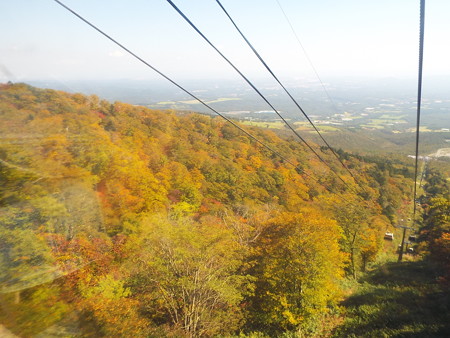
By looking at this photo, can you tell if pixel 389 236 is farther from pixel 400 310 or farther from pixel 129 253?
pixel 129 253

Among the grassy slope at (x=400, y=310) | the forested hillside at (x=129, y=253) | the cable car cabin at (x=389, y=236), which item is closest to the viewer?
the forested hillside at (x=129, y=253)

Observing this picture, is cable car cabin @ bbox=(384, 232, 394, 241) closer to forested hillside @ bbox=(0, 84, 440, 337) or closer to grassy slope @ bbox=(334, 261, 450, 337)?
forested hillside @ bbox=(0, 84, 440, 337)

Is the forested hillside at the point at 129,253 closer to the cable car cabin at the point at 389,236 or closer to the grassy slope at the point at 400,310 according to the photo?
the grassy slope at the point at 400,310

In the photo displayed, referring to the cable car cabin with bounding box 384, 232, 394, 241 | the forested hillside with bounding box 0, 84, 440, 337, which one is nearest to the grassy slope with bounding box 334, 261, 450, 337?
the forested hillside with bounding box 0, 84, 440, 337

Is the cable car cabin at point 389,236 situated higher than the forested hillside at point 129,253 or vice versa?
the forested hillside at point 129,253

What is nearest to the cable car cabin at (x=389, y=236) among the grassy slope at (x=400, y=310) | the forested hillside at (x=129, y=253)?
the forested hillside at (x=129, y=253)

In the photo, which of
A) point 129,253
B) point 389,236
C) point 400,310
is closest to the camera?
point 400,310

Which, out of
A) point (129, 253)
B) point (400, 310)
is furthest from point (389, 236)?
point (129, 253)

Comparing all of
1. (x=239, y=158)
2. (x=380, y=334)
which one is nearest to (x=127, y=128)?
(x=239, y=158)

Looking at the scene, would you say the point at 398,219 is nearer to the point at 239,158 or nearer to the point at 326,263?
the point at 239,158
